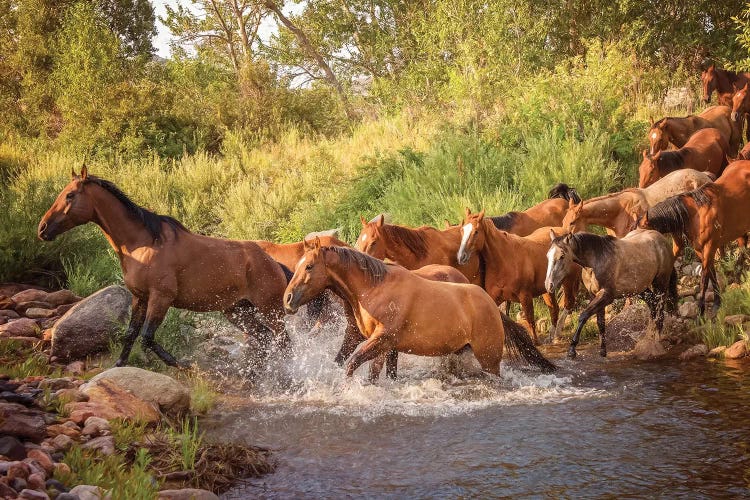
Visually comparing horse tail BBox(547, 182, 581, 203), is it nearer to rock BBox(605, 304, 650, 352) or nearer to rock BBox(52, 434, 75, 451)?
rock BBox(605, 304, 650, 352)

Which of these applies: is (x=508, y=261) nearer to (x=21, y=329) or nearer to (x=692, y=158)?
(x=692, y=158)

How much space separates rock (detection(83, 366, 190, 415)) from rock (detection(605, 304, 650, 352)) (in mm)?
5152

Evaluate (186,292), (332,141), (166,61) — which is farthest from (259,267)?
(166,61)

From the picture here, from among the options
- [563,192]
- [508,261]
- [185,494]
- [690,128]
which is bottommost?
[185,494]

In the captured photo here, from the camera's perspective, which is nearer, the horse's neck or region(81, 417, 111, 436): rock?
region(81, 417, 111, 436): rock

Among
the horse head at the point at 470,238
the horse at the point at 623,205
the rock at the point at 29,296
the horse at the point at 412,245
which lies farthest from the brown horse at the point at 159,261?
the horse at the point at 623,205

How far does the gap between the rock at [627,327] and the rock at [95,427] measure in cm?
590

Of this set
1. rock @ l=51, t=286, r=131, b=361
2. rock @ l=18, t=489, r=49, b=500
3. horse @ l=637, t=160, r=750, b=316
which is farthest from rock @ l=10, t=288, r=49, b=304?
horse @ l=637, t=160, r=750, b=316

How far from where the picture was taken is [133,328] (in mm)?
8297

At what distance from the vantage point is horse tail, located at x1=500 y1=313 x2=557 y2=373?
7.90 meters

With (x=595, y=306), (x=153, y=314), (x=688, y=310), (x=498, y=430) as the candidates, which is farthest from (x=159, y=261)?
(x=688, y=310)

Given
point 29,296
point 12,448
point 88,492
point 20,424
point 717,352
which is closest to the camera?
point 88,492

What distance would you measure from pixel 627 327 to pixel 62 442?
Answer: 272 inches

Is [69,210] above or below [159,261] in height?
above
